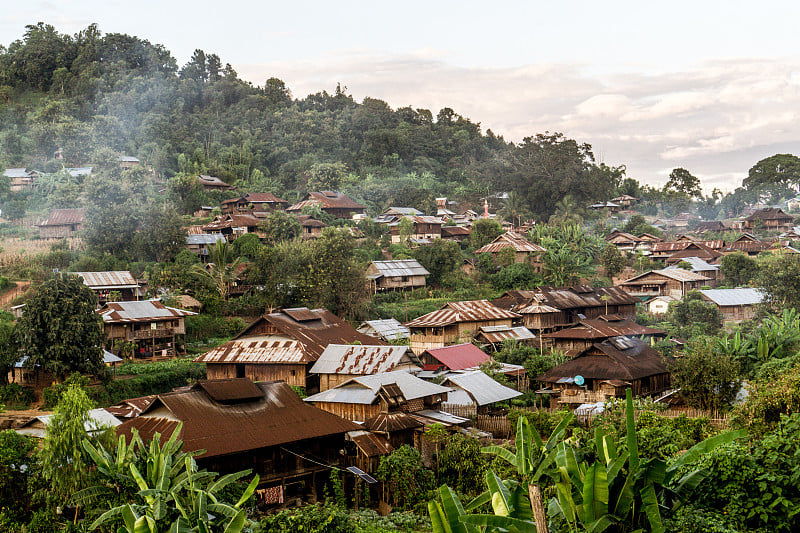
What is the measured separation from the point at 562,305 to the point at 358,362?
17.4 metres

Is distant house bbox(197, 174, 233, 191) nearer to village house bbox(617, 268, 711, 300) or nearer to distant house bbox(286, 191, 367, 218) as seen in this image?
distant house bbox(286, 191, 367, 218)

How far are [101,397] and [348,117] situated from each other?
65.9m

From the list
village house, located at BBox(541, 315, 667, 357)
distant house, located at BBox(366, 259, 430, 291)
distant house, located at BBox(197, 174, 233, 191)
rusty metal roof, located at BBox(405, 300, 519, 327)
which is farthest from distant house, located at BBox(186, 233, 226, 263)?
village house, located at BBox(541, 315, 667, 357)

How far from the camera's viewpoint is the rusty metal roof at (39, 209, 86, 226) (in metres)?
42.4

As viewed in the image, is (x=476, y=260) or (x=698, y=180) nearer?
(x=476, y=260)

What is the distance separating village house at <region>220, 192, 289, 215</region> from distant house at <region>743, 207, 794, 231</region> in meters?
44.7

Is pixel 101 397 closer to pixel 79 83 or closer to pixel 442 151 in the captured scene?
pixel 79 83

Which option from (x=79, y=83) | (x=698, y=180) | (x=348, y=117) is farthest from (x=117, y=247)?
(x=698, y=180)

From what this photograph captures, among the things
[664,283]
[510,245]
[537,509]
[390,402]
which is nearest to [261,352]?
[390,402]

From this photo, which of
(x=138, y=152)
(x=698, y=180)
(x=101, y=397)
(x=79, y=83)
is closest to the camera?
(x=101, y=397)

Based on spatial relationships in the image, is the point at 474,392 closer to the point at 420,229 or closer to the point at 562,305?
the point at 562,305

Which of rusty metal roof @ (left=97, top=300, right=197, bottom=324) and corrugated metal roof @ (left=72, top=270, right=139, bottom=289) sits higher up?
corrugated metal roof @ (left=72, top=270, right=139, bottom=289)

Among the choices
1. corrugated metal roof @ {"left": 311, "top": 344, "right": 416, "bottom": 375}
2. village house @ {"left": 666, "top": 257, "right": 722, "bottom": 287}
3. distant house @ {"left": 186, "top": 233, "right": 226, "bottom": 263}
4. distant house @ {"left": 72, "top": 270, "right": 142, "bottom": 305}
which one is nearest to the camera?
corrugated metal roof @ {"left": 311, "top": 344, "right": 416, "bottom": 375}

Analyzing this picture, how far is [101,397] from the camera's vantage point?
78.3 feet
